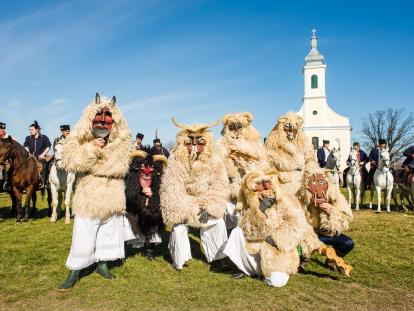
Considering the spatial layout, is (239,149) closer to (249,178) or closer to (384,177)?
(249,178)

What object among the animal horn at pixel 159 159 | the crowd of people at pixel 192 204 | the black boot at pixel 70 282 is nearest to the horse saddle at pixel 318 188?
the crowd of people at pixel 192 204

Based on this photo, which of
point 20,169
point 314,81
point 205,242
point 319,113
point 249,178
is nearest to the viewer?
point 249,178

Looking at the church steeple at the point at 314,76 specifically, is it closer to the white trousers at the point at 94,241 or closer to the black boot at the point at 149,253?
the black boot at the point at 149,253

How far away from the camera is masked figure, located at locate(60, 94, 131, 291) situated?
4.70 m

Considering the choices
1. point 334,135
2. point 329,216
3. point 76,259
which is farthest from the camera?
point 334,135

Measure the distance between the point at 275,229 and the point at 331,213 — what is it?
1.02 m

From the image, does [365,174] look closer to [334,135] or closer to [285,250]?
[285,250]

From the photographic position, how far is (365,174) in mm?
13148

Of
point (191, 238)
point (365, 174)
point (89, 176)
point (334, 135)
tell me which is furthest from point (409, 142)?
point (89, 176)

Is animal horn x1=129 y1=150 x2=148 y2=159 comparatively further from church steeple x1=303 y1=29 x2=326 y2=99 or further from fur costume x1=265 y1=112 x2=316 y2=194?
church steeple x1=303 y1=29 x2=326 y2=99

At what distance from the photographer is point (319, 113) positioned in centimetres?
4506

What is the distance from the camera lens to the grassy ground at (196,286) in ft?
13.9

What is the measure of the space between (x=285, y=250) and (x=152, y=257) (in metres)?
2.39

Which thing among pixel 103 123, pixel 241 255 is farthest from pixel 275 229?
pixel 103 123
